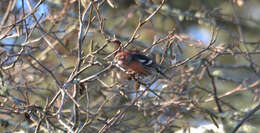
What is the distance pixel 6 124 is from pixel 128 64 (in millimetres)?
1731

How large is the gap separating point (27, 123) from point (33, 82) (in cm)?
97

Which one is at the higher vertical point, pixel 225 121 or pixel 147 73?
pixel 147 73

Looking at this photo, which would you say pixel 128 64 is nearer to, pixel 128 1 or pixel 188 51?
pixel 128 1

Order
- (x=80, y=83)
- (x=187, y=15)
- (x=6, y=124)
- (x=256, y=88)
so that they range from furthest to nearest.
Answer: (x=187, y=15) → (x=256, y=88) → (x=6, y=124) → (x=80, y=83)

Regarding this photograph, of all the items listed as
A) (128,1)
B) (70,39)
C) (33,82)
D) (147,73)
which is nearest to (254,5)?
(128,1)

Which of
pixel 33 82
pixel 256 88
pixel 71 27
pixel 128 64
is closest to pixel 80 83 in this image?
pixel 128 64

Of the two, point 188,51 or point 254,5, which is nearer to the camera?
point 188,51

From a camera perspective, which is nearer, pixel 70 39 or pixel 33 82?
pixel 33 82

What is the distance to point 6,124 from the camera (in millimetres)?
4492

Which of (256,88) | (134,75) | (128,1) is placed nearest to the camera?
(134,75)

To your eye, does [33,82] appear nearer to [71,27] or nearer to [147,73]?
[71,27]

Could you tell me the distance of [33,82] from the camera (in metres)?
5.62

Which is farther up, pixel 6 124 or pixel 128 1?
pixel 128 1

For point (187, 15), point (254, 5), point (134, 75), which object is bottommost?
point (134, 75)
